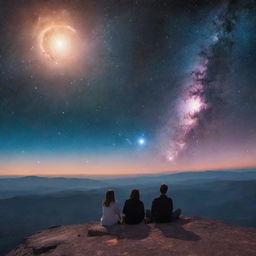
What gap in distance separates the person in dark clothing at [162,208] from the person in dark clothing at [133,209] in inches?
21.0

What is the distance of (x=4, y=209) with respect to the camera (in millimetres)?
139125

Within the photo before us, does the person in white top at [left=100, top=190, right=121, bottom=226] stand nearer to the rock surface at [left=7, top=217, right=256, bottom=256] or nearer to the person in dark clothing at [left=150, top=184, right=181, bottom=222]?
the rock surface at [left=7, top=217, right=256, bottom=256]

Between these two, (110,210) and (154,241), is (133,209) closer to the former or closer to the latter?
(110,210)

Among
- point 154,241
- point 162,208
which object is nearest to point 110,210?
point 162,208

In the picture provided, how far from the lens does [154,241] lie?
6.95 meters

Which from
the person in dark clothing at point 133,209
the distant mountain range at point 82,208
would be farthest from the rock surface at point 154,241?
the distant mountain range at point 82,208

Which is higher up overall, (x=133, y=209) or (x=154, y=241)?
(x=133, y=209)

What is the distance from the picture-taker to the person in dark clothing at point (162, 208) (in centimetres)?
885

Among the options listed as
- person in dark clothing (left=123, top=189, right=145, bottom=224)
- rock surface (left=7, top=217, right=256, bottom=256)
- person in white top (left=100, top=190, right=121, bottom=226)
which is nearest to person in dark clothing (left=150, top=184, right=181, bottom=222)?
rock surface (left=7, top=217, right=256, bottom=256)

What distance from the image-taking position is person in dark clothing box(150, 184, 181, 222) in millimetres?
8852

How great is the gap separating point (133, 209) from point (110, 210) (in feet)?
2.58

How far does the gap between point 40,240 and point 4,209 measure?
493 feet

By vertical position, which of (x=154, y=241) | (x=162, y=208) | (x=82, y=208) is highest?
(x=162, y=208)

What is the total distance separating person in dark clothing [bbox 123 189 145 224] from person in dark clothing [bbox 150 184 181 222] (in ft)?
1.75
